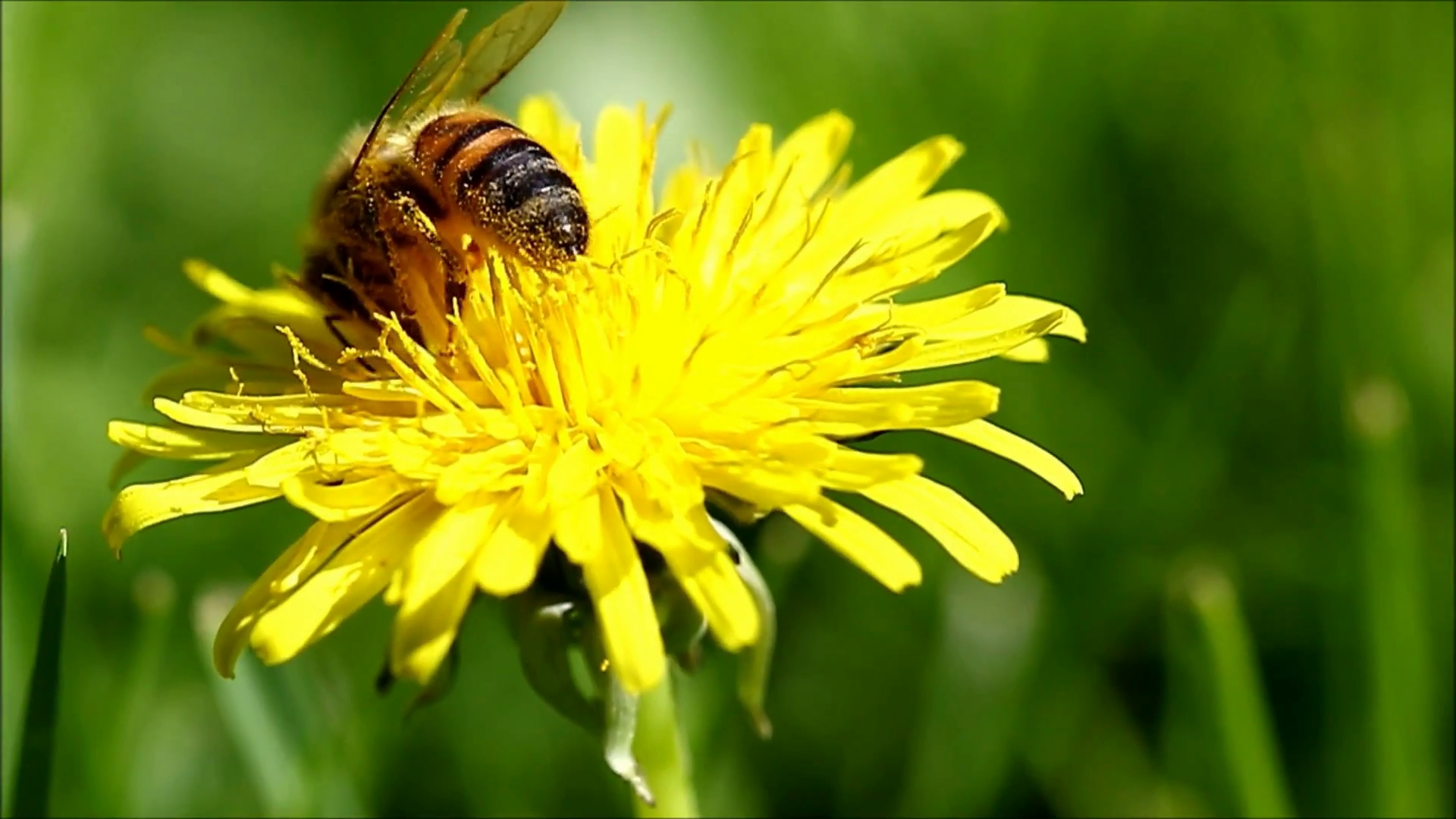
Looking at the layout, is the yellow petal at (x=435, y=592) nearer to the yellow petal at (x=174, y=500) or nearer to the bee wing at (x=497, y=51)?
the yellow petal at (x=174, y=500)

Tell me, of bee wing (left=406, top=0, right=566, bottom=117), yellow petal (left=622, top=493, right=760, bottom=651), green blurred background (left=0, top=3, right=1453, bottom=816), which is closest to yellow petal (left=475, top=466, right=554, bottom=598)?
yellow petal (left=622, top=493, right=760, bottom=651)

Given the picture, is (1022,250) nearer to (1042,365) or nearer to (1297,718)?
(1042,365)

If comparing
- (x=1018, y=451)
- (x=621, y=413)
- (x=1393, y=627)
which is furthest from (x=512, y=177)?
(x=1393, y=627)

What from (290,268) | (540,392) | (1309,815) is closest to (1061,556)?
(1309,815)

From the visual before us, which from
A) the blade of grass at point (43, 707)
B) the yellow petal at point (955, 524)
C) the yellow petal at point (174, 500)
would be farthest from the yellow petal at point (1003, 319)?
the blade of grass at point (43, 707)

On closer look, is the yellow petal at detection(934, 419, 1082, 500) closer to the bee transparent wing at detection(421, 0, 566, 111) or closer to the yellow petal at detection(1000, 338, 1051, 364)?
the yellow petal at detection(1000, 338, 1051, 364)

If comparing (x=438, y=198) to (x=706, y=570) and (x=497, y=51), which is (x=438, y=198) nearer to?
(x=497, y=51)

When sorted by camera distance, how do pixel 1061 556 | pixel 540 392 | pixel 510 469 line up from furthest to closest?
1. pixel 1061 556
2. pixel 540 392
3. pixel 510 469
